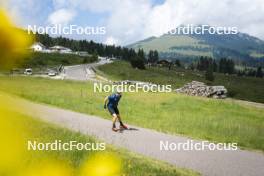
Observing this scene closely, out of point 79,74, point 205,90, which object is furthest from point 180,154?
point 79,74

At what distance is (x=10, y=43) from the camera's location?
77cm

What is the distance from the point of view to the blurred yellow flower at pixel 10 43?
76 centimetres

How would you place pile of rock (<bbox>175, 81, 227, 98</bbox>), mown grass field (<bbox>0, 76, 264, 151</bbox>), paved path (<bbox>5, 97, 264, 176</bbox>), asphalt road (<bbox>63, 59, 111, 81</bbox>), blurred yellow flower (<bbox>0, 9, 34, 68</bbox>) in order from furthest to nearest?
asphalt road (<bbox>63, 59, 111, 81</bbox>), pile of rock (<bbox>175, 81, 227, 98</bbox>), mown grass field (<bbox>0, 76, 264, 151</bbox>), paved path (<bbox>5, 97, 264, 176</bbox>), blurred yellow flower (<bbox>0, 9, 34, 68</bbox>)

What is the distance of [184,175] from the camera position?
1070cm

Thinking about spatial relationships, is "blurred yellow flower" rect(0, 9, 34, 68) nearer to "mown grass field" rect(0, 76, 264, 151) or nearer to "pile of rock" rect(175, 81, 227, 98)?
"mown grass field" rect(0, 76, 264, 151)

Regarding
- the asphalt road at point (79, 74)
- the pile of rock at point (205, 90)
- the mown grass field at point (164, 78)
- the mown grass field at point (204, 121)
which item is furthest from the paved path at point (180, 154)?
the mown grass field at point (164, 78)

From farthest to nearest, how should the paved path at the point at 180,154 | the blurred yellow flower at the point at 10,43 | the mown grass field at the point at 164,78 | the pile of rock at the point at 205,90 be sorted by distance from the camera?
the mown grass field at the point at 164,78
the pile of rock at the point at 205,90
the paved path at the point at 180,154
the blurred yellow flower at the point at 10,43

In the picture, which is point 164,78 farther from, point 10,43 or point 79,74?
point 10,43

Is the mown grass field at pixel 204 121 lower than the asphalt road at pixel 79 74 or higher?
lower

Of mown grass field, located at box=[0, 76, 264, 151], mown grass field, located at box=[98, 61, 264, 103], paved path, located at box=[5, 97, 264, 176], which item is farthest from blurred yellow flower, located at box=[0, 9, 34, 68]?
mown grass field, located at box=[98, 61, 264, 103]

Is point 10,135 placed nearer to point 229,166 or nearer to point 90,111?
point 229,166

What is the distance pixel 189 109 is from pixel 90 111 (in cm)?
862

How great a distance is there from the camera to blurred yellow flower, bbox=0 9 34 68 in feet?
2.50

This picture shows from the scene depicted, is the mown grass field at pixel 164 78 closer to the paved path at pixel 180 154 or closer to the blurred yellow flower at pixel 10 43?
→ the paved path at pixel 180 154
